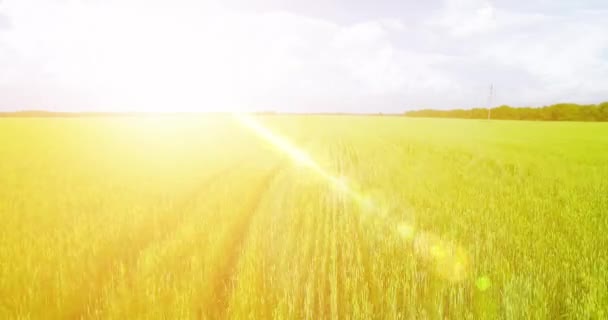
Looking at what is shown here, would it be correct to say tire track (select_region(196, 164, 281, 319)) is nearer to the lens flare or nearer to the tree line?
the lens flare

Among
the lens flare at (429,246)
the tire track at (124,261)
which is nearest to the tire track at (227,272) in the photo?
the tire track at (124,261)

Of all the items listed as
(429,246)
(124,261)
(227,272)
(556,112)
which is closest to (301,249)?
(227,272)

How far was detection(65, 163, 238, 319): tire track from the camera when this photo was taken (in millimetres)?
2479

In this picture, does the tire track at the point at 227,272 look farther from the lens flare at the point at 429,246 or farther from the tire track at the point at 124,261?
the lens flare at the point at 429,246

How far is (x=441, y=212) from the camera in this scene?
4684 mm

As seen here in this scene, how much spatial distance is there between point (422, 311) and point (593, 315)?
112cm

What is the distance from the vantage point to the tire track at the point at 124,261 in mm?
2479

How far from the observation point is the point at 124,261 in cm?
322

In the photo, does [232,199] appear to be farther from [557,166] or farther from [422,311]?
[557,166]

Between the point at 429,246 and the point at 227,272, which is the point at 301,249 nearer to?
the point at 227,272

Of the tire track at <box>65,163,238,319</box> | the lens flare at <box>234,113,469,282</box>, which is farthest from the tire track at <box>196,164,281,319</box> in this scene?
the lens flare at <box>234,113,469,282</box>

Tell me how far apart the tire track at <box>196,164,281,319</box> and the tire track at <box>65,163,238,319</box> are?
72cm

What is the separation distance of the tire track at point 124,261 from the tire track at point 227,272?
0.72m

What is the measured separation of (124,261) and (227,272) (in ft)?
3.47
